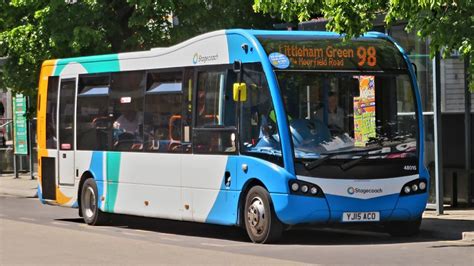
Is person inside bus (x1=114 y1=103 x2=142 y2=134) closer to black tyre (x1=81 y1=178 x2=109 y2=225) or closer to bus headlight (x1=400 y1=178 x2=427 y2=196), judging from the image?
black tyre (x1=81 y1=178 x2=109 y2=225)

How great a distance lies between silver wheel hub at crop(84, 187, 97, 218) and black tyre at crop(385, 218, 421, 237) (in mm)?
5393

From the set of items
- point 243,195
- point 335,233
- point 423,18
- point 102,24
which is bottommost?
point 335,233

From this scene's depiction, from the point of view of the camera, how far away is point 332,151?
12.6m

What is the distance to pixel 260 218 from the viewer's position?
12688 mm

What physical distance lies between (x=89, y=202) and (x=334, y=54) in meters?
5.79

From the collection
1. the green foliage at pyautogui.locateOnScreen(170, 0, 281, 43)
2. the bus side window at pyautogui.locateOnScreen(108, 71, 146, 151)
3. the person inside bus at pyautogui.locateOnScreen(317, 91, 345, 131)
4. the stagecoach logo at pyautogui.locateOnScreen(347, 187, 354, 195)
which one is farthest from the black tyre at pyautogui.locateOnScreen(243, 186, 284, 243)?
the green foliage at pyautogui.locateOnScreen(170, 0, 281, 43)

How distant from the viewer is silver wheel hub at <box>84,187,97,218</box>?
16.5 meters

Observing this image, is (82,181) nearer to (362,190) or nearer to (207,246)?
(207,246)

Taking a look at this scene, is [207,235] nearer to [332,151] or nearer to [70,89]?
[332,151]

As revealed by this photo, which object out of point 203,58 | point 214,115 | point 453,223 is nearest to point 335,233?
point 453,223

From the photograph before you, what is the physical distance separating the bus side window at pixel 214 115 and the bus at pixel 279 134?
16mm

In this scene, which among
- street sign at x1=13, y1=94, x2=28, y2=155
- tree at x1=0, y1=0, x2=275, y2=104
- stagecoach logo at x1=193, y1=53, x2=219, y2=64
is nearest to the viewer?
stagecoach logo at x1=193, y1=53, x2=219, y2=64

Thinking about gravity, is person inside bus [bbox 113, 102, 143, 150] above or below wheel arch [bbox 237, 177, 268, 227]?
above

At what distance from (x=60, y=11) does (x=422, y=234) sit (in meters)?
11.4
